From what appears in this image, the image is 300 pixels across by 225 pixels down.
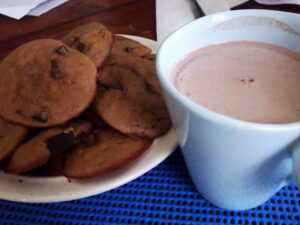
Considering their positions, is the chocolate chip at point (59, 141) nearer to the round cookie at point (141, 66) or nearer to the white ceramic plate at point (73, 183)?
the white ceramic plate at point (73, 183)

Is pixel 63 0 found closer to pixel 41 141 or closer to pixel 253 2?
pixel 253 2

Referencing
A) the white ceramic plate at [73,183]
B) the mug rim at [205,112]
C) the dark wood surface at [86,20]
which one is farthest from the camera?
the dark wood surface at [86,20]

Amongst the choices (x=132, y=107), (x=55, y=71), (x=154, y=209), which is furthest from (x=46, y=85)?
(x=154, y=209)

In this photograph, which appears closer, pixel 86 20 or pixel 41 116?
pixel 41 116

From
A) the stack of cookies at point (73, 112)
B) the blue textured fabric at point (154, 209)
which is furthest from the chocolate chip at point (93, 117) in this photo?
the blue textured fabric at point (154, 209)

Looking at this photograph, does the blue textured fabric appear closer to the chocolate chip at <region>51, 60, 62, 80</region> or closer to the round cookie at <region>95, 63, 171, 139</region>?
the round cookie at <region>95, 63, 171, 139</region>

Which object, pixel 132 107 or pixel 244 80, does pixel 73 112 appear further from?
pixel 244 80
